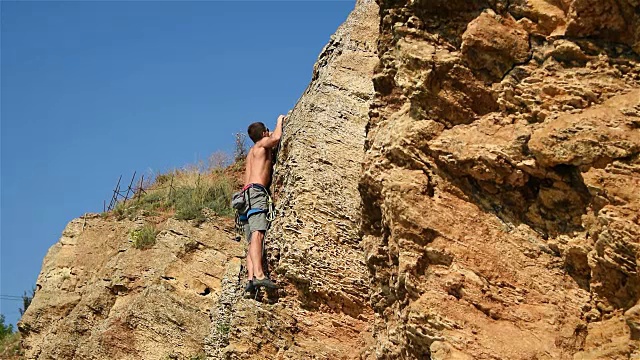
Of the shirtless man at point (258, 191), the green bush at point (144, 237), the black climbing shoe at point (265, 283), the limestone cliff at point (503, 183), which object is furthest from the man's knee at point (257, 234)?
the green bush at point (144, 237)

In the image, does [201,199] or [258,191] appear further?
[201,199]

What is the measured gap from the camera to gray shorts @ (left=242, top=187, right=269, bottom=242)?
898 cm

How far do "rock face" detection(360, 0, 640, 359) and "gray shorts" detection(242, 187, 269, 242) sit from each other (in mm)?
3101

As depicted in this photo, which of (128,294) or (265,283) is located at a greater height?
(128,294)

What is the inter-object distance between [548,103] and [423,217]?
3.30 ft

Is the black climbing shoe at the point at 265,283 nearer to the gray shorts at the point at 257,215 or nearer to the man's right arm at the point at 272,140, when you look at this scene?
the gray shorts at the point at 257,215

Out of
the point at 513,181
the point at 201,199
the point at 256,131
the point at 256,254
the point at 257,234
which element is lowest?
the point at 513,181

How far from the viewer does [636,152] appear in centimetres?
467

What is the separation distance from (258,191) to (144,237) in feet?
15.4

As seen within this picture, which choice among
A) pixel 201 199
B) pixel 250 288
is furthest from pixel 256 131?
pixel 201 199

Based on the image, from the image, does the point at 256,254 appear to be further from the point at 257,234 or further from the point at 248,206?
the point at 248,206

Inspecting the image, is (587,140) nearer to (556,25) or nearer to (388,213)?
(556,25)

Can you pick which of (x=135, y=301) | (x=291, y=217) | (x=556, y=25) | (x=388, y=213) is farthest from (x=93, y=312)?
(x=556, y=25)

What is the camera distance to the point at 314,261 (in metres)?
8.19
